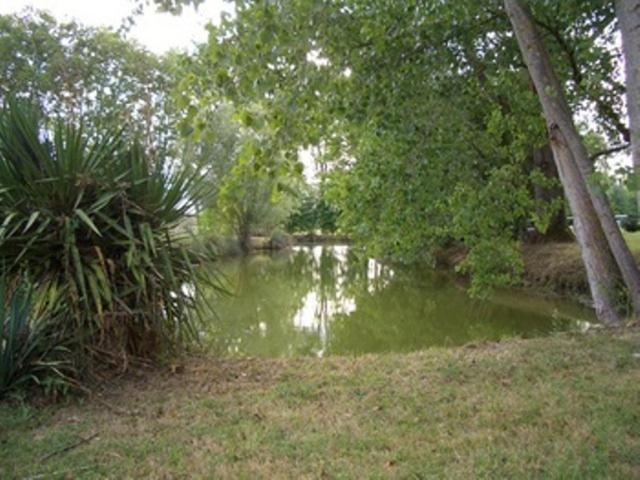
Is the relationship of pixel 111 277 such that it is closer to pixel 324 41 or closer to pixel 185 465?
pixel 185 465

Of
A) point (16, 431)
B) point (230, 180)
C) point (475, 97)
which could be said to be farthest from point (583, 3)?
point (16, 431)

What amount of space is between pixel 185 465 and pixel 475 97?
5.90m

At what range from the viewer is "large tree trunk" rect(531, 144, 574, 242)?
10016mm

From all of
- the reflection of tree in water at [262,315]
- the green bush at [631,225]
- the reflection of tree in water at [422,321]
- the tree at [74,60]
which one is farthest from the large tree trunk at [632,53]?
the green bush at [631,225]

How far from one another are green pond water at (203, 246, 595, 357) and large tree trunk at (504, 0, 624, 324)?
4.91 ft

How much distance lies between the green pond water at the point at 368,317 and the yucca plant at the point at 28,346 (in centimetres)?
128

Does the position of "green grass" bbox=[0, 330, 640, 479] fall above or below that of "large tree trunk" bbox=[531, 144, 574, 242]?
below

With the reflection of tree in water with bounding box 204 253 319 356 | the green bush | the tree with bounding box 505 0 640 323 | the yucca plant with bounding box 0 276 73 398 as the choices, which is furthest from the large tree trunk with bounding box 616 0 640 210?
the green bush

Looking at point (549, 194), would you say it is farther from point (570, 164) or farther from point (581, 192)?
point (570, 164)

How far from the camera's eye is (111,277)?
3664mm

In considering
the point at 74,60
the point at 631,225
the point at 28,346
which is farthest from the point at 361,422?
the point at 74,60

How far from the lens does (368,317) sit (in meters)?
9.53

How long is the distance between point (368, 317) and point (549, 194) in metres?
4.84

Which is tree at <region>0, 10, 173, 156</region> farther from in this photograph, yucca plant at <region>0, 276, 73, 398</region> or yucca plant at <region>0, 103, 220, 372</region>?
yucca plant at <region>0, 276, 73, 398</region>
